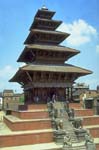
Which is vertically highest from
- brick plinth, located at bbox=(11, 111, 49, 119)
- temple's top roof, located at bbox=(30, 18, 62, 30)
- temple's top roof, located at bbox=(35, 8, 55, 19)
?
temple's top roof, located at bbox=(35, 8, 55, 19)

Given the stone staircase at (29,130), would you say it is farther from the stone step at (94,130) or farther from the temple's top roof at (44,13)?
the temple's top roof at (44,13)

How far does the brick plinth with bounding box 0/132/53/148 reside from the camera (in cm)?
1638

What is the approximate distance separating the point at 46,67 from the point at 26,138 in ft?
22.9

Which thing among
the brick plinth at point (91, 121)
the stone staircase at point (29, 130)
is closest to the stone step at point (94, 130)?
the brick plinth at point (91, 121)

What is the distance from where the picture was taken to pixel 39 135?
17.2 m

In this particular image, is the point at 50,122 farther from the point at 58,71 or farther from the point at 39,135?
the point at 58,71

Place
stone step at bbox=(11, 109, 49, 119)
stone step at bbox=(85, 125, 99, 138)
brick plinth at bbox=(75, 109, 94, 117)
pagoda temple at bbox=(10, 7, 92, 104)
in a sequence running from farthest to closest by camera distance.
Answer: pagoda temple at bbox=(10, 7, 92, 104) < brick plinth at bbox=(75, 109, 94, 117) < stone step at bbox=(11, 109, 49, 119) < stone step at bbox=(85, 125, 99, 138)

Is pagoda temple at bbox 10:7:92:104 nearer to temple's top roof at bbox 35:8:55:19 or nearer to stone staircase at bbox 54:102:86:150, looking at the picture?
temple's top roof at bbox 35:8:55:19

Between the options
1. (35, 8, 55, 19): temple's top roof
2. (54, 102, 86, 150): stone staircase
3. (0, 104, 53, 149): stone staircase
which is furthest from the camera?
(35, 8, 55, 19): temple's top roof

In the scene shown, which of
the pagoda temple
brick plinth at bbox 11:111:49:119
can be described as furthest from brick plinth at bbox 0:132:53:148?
the pagoda temple

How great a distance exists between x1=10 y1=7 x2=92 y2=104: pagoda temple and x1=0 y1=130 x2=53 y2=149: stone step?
4885 mm

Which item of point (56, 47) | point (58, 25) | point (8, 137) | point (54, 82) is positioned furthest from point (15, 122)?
point (58, 25)

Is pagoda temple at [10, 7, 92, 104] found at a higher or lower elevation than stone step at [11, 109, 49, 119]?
higher

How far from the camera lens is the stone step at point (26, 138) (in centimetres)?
1639
